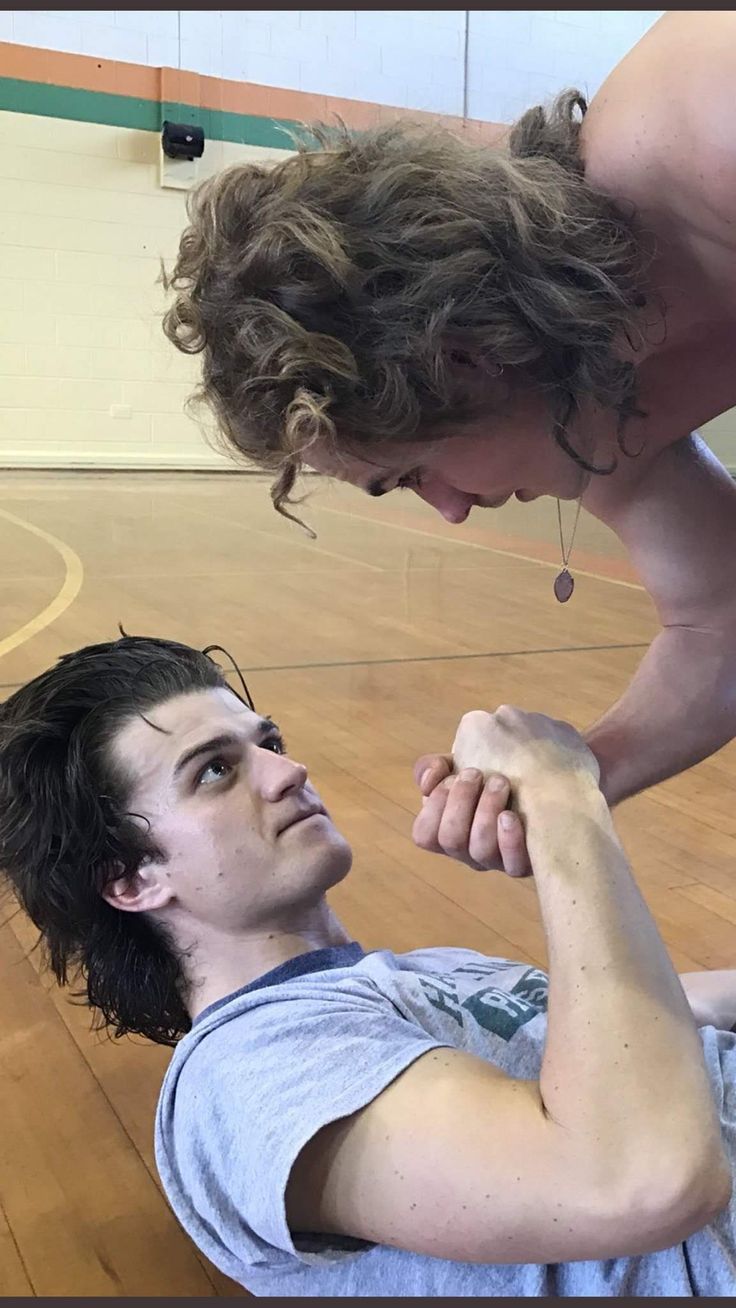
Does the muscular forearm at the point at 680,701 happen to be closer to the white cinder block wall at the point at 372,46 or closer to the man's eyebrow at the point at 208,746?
the man's eyebrow at the point at 208,746

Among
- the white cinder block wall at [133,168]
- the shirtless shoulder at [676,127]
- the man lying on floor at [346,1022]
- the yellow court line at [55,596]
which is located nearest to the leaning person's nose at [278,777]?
the man lying on floor at [346,1022]

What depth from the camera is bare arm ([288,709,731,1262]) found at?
33.1 inches

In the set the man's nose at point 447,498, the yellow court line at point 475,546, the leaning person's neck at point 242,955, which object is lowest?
the yellow court line at point 475,546

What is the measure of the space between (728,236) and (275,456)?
44 cm

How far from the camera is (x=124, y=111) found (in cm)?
894

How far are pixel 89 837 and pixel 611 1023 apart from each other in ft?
1.98

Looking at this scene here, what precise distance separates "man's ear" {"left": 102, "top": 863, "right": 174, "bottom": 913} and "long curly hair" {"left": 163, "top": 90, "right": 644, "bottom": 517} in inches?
16.6

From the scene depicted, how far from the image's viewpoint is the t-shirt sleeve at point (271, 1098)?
94cm

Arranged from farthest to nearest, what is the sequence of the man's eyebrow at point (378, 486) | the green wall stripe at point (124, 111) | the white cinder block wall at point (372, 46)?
the white cinder block wall at point (372, 46) → the green wall stripe at point (124, 111) → the man's eyebrow at point (378, 486)

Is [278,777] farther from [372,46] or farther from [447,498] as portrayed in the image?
[372,46]

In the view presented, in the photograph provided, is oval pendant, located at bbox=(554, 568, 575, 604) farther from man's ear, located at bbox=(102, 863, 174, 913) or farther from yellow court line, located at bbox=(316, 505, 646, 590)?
yellow court line, located at bbox=(316, 505, 646, 590)

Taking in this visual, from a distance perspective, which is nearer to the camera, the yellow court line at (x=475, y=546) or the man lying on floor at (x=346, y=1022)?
the man lying on floor at (x=346, y=1022)

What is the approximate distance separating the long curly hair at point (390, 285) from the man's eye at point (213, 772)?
12.6 inches

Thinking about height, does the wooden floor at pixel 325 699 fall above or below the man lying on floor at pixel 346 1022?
below
